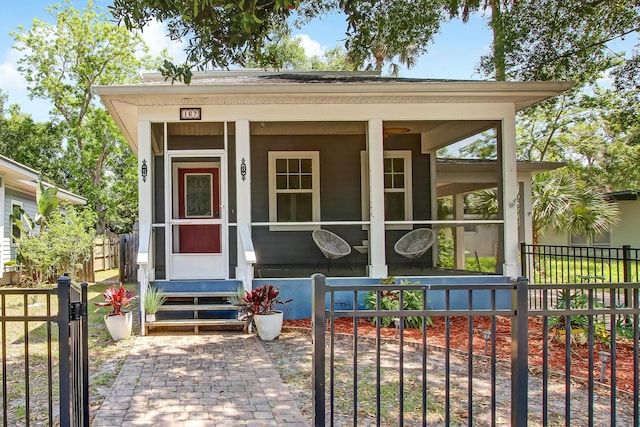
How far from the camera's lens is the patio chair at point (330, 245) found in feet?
29.6

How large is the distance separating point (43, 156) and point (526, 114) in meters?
23.9

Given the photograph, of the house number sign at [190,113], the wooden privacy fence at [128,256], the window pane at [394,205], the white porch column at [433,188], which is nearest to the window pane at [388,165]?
the window pane at [394,205]

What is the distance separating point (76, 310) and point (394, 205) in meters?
8.34

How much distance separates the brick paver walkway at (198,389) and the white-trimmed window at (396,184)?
16.7ft

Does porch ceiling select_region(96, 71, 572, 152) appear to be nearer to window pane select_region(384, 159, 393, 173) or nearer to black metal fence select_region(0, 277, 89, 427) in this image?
window pane select_region(384, 159, 393, 173)

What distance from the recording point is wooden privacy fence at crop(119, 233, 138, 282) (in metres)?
13.1

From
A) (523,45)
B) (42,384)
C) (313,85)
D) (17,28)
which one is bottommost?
(42,384)

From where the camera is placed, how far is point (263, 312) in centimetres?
659

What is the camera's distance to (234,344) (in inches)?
249

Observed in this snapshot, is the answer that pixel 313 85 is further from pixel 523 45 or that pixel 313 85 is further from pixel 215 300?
pixel 523 45

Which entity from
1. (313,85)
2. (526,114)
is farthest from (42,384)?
(526,114)

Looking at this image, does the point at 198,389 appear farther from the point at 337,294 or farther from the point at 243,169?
the point at 243,169

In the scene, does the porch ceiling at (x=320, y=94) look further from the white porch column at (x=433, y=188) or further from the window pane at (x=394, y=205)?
the window pane at (x=394, y=205)

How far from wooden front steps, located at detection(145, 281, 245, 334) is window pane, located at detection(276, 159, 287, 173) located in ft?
11.5
